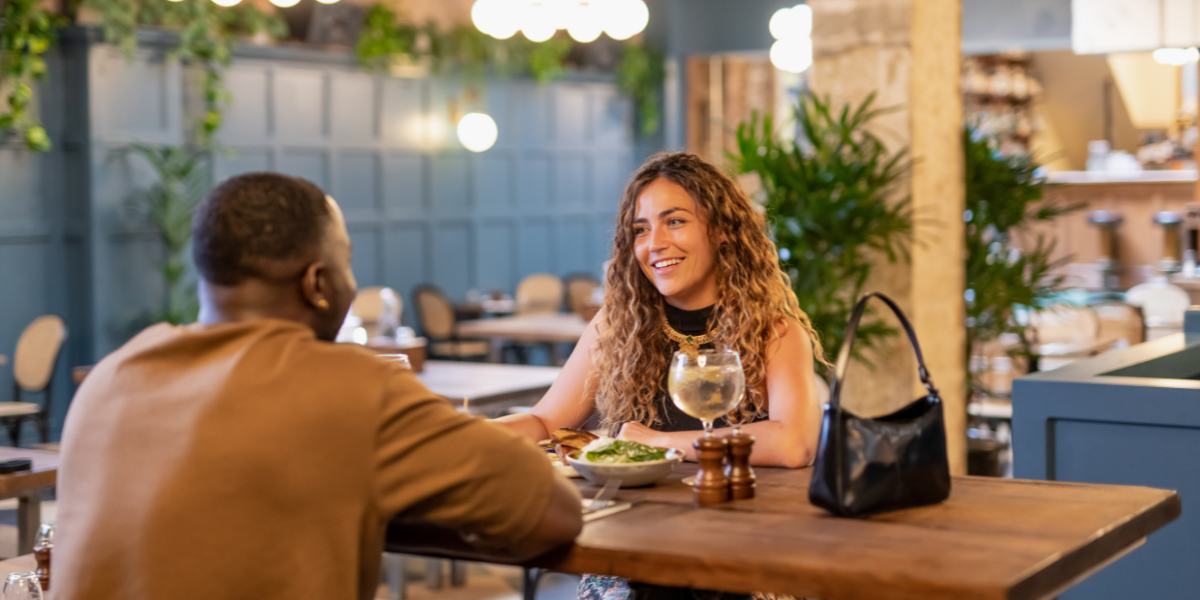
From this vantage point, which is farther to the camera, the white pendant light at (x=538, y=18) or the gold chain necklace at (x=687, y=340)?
the white pendant light at (x=538, y=18)

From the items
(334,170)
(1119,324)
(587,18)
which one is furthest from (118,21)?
(1119,324)

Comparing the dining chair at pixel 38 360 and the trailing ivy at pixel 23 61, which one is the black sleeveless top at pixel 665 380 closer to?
the dining chair at pixel 38 360

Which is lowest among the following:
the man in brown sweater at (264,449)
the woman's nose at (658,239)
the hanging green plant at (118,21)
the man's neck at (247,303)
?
the man in brown sweater at (264,449)

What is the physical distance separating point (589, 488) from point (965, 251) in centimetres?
339

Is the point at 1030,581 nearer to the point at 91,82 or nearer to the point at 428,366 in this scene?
the point at 428,366

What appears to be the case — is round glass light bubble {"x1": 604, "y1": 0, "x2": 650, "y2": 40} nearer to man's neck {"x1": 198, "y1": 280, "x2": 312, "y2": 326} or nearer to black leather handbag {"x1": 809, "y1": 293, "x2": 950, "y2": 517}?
black leather handbag {"x1": 809, "y1": 293, "x2": 950, "y2": 517}

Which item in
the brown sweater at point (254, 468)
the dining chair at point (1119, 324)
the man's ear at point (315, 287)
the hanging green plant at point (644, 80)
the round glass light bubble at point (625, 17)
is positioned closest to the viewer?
the brown sweater at point (254, 468)

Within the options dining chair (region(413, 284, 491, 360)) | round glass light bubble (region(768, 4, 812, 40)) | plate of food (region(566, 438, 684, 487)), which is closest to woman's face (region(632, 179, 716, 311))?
plate of food (region(566, 438, 684, 487))

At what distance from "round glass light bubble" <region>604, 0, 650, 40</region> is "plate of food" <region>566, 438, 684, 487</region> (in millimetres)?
6864

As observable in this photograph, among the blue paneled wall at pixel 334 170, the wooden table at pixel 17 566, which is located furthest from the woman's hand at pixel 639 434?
the blue paneled wall at pixel 334 170

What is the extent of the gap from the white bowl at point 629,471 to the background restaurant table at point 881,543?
3 cm

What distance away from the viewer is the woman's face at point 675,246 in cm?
248

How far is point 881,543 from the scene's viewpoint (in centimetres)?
157

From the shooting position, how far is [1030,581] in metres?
1.42
